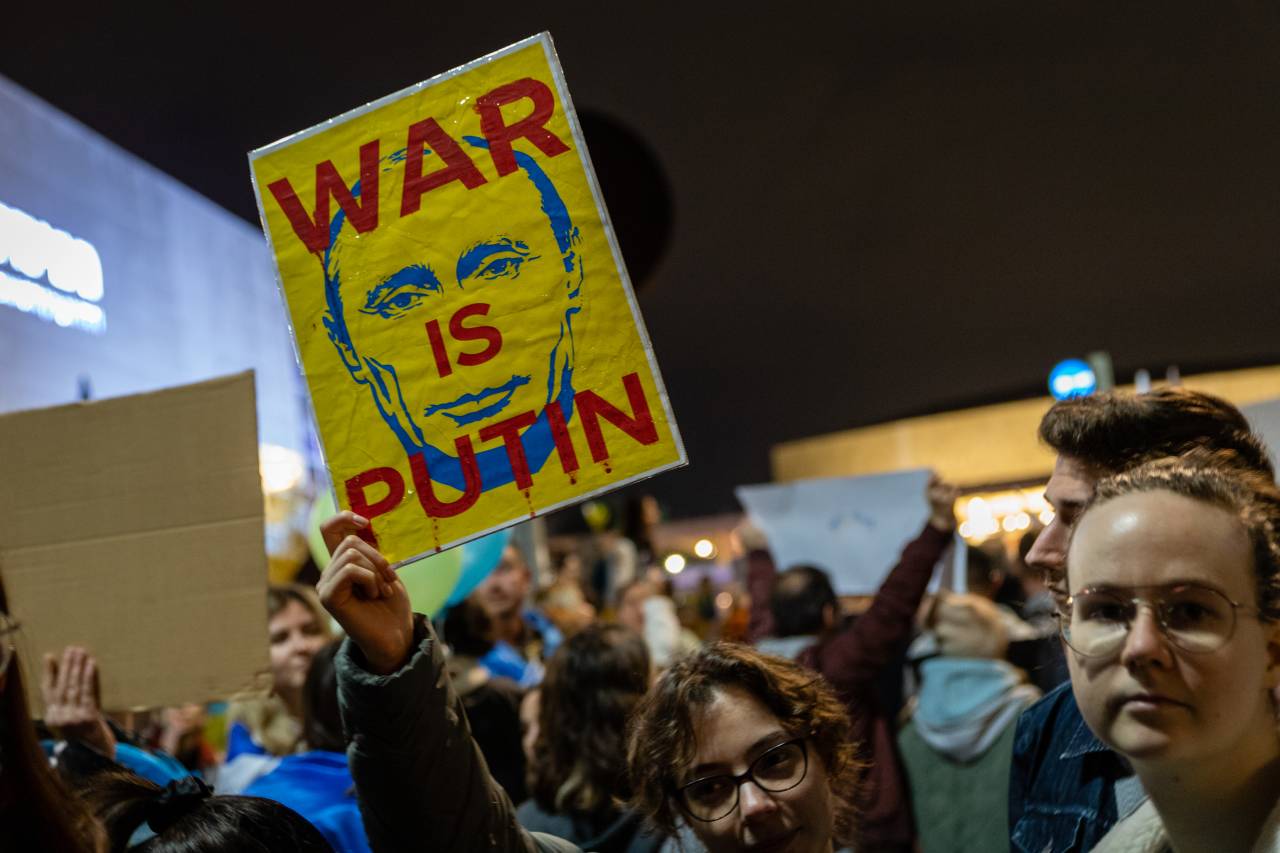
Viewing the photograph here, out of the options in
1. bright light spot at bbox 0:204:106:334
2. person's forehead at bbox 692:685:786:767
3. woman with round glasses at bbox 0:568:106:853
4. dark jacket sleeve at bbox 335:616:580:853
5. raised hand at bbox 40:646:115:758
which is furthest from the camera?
bright light spot at bbox 0:204:106:334

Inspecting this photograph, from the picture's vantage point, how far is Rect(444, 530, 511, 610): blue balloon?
402cm

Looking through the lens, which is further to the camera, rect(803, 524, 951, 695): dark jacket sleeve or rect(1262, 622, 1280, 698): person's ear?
rect(803, 524, 951, 695): dark jacket sleeve

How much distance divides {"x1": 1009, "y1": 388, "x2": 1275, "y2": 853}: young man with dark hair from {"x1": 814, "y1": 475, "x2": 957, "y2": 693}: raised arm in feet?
4.98

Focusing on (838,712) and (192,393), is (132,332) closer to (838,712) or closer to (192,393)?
(192,393)

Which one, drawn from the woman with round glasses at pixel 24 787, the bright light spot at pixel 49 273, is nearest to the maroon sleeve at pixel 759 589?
the woman with round glasses at pixel 24 787

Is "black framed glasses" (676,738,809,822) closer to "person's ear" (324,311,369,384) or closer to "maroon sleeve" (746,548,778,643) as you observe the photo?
"person's ear" (324,311,369,384)

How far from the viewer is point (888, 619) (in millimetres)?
3604

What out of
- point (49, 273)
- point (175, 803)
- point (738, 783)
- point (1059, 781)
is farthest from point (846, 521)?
point (49, 273)

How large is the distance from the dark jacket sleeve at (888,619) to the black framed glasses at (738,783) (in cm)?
168

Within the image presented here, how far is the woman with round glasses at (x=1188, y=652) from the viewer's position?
1.19 metres

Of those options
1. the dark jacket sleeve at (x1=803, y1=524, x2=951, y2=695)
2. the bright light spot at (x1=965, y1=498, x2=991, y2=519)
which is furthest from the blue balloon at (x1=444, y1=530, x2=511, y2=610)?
the bright light spot at (x1=965, y1=498, x2=991, y2=519)

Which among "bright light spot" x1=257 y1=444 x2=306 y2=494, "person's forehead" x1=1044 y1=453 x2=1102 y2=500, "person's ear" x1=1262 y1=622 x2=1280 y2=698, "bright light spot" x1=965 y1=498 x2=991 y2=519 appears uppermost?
"bright light spot" x1=257 y1=444 x2=306 y2=494

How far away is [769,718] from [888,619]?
168 cm

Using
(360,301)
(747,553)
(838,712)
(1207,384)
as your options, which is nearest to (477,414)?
(360,301)
